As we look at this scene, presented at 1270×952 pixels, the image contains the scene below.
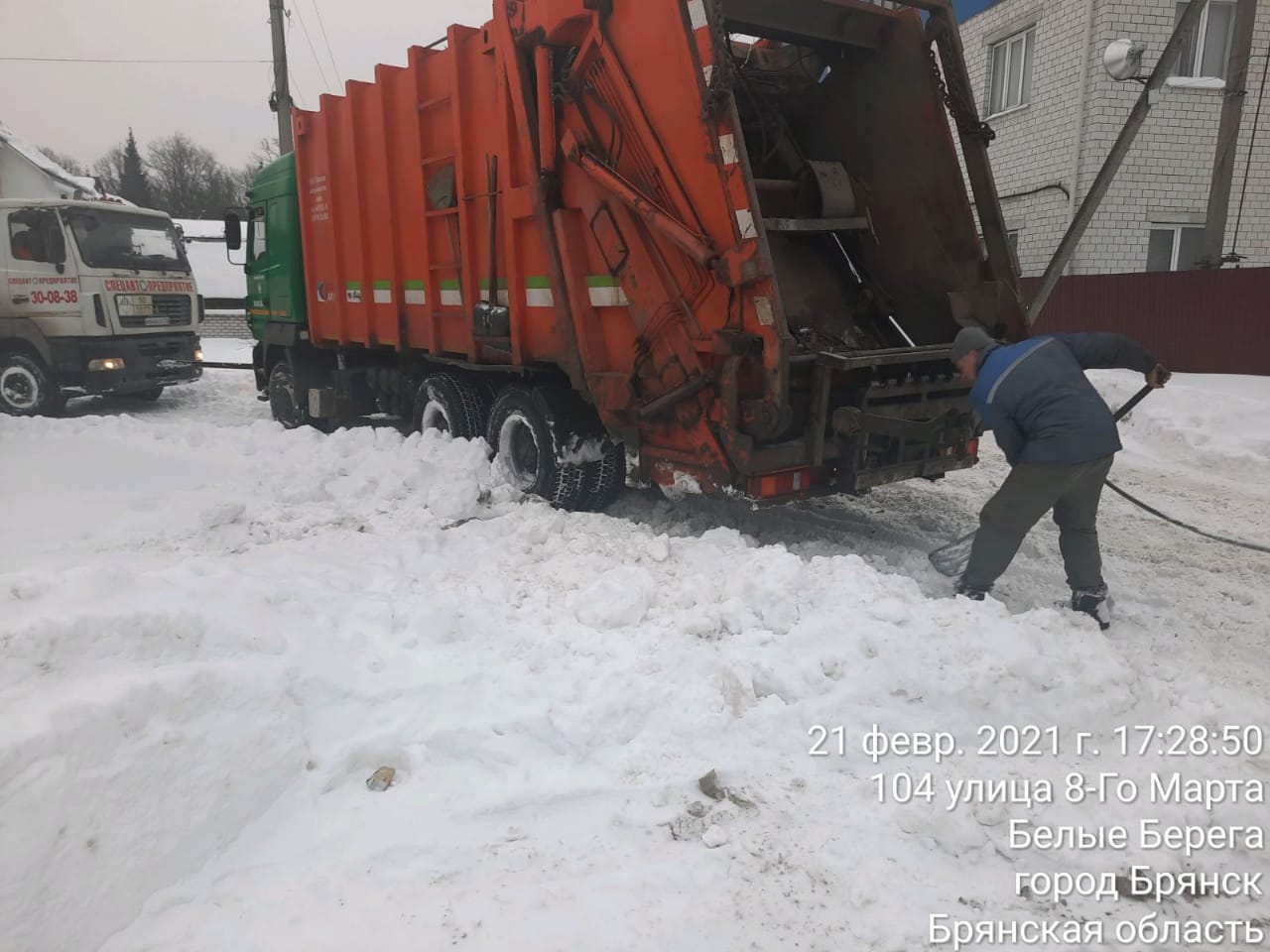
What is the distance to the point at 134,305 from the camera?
10.7 metres

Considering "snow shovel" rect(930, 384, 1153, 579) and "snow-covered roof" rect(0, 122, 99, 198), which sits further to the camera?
"snow-covered roof" rect(0, 122, 99, 198)

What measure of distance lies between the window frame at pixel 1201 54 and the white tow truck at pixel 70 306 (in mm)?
15207

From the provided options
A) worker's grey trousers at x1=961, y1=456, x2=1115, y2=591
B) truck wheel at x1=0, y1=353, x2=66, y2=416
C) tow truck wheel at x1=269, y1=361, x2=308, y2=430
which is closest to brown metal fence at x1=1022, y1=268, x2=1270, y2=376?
worker's grey trousers at x1=961, y1=456, x2=1115, y2=591

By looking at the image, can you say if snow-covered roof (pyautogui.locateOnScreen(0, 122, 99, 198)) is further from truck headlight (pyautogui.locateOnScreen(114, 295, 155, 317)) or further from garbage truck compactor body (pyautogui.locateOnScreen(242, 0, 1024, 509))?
garbage truck compactor body (pyautogui.locateOnScreen(242, 0, 1024, 509))

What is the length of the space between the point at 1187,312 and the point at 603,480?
9.50m

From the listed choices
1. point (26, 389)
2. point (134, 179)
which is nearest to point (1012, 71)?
point (26, 389)

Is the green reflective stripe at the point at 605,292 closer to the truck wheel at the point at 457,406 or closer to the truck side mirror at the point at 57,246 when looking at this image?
the truck wheel at the point at 457,406

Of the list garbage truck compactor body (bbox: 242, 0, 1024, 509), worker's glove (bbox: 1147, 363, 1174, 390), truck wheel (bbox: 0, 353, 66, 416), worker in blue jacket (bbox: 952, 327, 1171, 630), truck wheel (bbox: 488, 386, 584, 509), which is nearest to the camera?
worker in blue jacket (bbox: 952, 327, 1171, 630)

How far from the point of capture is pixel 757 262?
413cm

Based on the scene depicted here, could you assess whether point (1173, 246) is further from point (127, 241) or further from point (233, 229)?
point (127, 241)

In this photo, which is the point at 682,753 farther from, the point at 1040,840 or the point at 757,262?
the point at 757,262

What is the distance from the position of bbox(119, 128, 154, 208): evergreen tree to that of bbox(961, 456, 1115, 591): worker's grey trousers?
1619 inches

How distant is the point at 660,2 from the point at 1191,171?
12460 mm

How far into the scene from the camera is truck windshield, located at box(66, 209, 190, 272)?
10383 millimetres
